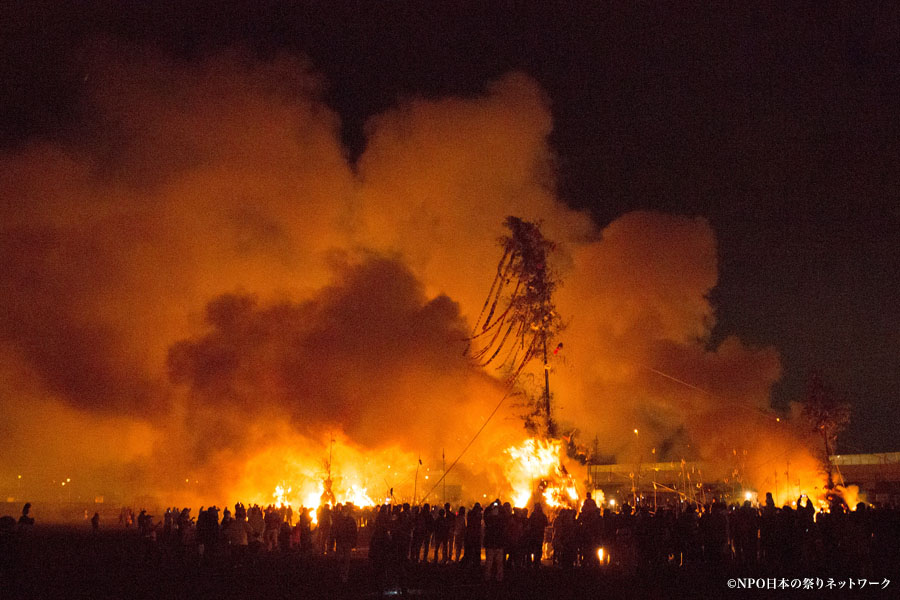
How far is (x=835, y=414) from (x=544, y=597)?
43068 mm

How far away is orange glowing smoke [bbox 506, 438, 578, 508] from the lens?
76.6 feet

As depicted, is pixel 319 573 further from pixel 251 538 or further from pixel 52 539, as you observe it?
pixel 52 539

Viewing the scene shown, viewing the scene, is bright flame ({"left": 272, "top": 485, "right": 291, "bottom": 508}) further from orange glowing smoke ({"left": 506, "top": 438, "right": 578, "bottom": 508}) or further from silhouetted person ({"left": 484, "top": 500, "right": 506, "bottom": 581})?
silhouetted person ({"left": 484, "top": 500, "right": 506, "bottom": 581})

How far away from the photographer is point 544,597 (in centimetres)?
1202

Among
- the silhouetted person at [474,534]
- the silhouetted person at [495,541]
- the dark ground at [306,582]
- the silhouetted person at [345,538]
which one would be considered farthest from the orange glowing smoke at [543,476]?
the silhouetted person at [345,538]

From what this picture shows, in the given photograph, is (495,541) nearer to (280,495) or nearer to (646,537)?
(646,537)

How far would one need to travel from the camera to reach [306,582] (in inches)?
553

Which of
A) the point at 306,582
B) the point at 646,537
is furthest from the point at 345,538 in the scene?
the point at 646,537

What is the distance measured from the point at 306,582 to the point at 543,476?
11.5 m

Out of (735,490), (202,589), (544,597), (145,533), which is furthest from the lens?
(735,490)

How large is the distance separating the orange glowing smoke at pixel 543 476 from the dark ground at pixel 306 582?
6.67 meters

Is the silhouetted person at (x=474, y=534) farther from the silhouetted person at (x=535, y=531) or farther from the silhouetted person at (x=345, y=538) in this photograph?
the silhouetted person at (x=345, y=538)

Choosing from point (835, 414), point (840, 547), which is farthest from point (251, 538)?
point (835, 414)

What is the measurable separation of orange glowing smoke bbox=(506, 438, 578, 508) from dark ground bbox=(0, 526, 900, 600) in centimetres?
667
